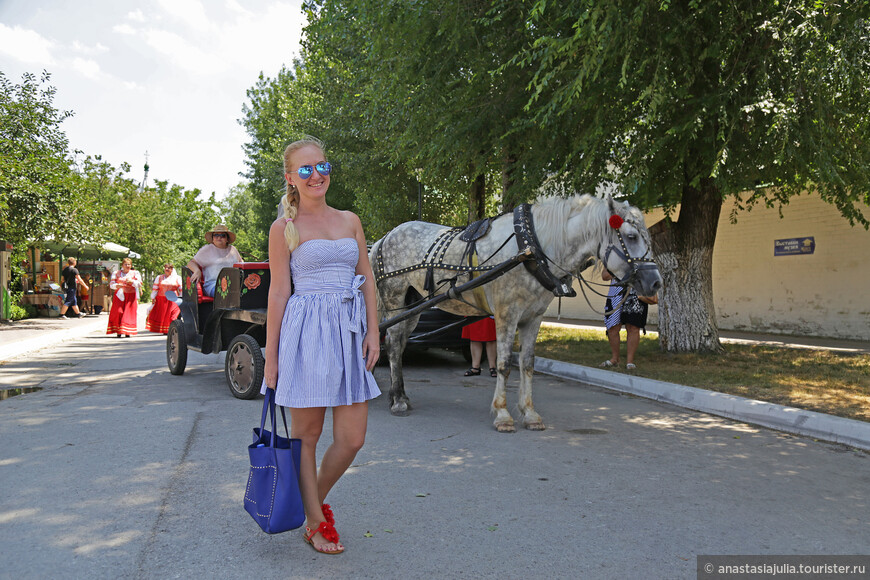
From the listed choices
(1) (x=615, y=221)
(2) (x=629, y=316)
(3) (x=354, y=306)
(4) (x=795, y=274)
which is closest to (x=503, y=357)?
(1) (x=615, y=221)

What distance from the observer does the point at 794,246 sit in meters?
15.2

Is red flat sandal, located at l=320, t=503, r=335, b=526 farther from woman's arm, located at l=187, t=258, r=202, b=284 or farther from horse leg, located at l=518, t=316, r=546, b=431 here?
woman's arm, located at l=187, t=258, r=202, b=284

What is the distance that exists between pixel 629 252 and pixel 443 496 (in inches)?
106

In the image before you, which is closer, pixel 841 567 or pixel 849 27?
pixel 841 567

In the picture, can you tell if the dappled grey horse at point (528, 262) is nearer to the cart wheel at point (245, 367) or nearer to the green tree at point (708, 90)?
the cart wheel at point (245, 367)

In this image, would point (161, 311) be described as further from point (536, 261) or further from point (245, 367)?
point (536, 261)

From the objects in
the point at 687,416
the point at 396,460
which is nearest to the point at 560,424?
the point at 687,416

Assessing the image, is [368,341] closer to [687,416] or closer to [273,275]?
[273,275]

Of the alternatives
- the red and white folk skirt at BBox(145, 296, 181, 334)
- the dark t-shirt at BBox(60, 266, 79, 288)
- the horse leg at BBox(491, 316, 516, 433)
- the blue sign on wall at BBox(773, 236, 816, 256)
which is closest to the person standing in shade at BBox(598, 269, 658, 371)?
the horse leg at BBox(491, 316, 516, 433)

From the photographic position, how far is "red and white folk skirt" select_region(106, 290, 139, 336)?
51.8ft

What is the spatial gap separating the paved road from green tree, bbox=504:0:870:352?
3495 mm

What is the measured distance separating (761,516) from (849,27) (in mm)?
5621

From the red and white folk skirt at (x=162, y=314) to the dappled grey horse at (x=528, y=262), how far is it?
10419mm

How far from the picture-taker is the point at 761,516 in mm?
3715
